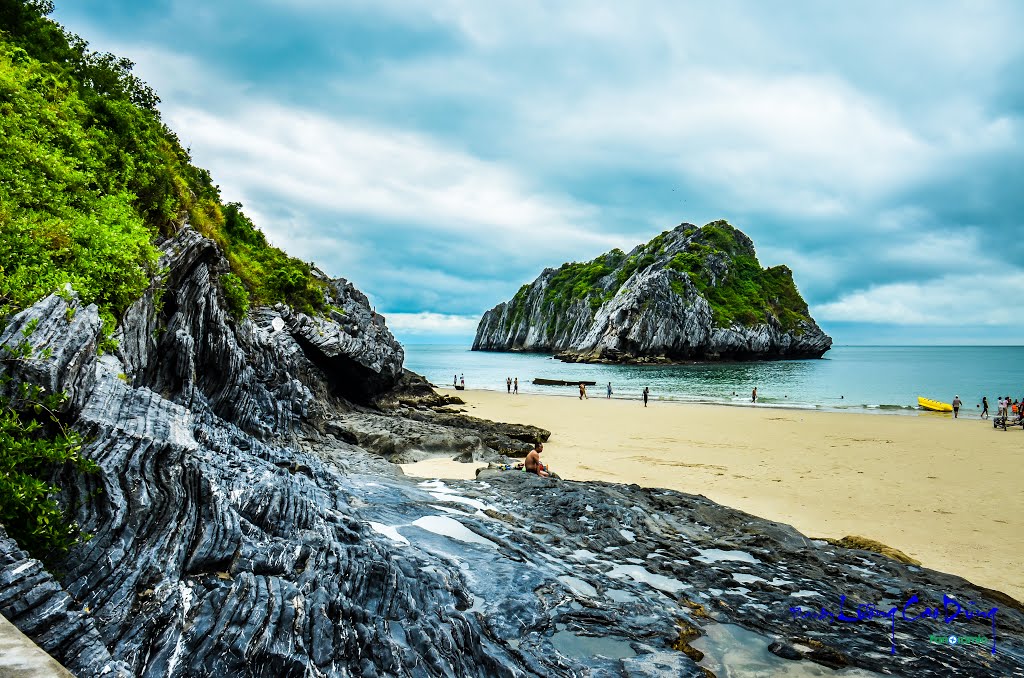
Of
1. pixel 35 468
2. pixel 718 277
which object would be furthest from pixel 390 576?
pixel 718 277

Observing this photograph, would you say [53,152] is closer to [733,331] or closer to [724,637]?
[724,637]

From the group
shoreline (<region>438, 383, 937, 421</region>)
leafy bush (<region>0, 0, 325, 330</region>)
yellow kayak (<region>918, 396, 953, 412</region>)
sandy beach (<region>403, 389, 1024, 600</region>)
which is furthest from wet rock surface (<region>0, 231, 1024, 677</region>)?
yellow kayak (<region>918, 396, 953, 412</region>)

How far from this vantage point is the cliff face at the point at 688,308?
10225 cm

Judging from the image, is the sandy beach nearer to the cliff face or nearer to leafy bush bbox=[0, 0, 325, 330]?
leafy bush bbox=[0, 0, 325, 330]

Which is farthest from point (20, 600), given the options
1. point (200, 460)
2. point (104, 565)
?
point (200, 460)

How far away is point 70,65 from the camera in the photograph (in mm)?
15883

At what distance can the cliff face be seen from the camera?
102250 millimetres

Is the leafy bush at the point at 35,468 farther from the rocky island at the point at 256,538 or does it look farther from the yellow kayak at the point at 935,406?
the yellow kayak at the point at 935,406

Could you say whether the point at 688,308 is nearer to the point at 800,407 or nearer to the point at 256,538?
the point at 800,407

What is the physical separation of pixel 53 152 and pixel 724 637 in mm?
14332

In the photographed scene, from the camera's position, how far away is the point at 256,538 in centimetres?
561

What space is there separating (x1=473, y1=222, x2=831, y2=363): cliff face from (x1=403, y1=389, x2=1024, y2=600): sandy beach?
67526mm

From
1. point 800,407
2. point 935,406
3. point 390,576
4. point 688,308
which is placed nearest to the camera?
point 390,576

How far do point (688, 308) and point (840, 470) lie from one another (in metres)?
88.1
